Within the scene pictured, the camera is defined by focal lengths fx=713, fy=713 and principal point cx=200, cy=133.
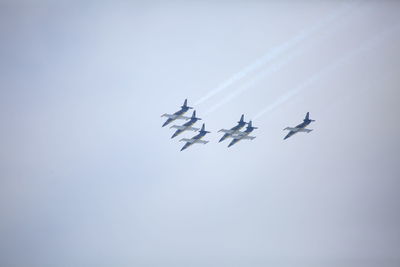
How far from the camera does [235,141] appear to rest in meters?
134

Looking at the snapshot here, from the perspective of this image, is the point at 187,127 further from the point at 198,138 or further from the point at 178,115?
the point at 198,138

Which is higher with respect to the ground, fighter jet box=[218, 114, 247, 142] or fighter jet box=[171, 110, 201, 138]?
fighter jet box=[171, 110, 201, 138]

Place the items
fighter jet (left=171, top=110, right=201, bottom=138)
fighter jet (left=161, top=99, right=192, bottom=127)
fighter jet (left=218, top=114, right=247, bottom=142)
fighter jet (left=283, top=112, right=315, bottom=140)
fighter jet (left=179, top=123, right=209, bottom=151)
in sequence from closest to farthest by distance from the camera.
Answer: fighter jet (left=161, top=99, right=192, bottom=127)
fighter jet (left=171, top=110, right=201, bottom=138)
fighter jet (left=283, top=112, right=315, bottom=140)
fighter jet (left=218, top=114, right=247, bottom=142)
fighter jet (left=179, top=123, right=209, bottom=151)

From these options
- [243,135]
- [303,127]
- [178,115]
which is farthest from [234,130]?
[303,127]

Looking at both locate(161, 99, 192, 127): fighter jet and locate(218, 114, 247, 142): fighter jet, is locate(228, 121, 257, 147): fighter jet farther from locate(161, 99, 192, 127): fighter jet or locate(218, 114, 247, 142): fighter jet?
locate(161, 99, 192, 127): fighter jet

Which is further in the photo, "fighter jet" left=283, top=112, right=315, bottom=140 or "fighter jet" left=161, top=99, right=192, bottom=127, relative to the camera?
"fighter jet" left=283, top=112, right=315, bottom=140

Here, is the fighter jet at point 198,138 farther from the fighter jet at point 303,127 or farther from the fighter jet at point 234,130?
the fighter jet at point 303,127

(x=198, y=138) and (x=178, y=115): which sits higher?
(x=178, y=115)

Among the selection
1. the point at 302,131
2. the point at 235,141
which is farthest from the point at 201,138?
the point at 302,131

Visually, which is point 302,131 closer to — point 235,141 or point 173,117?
point 235,141

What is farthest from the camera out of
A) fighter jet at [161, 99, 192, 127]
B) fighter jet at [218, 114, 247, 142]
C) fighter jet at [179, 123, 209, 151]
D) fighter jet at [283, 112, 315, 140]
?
fighter jet at [179, 123, 209, 151]

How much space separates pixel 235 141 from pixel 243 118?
5.89m

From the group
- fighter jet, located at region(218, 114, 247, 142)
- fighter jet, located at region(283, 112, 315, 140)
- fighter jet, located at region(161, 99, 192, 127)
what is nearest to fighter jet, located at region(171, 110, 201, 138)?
fighter jet, located at region(161, 99, 192, 127)

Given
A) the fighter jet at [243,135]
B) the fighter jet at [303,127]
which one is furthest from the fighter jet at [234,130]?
the fighter jet at [303,127]
